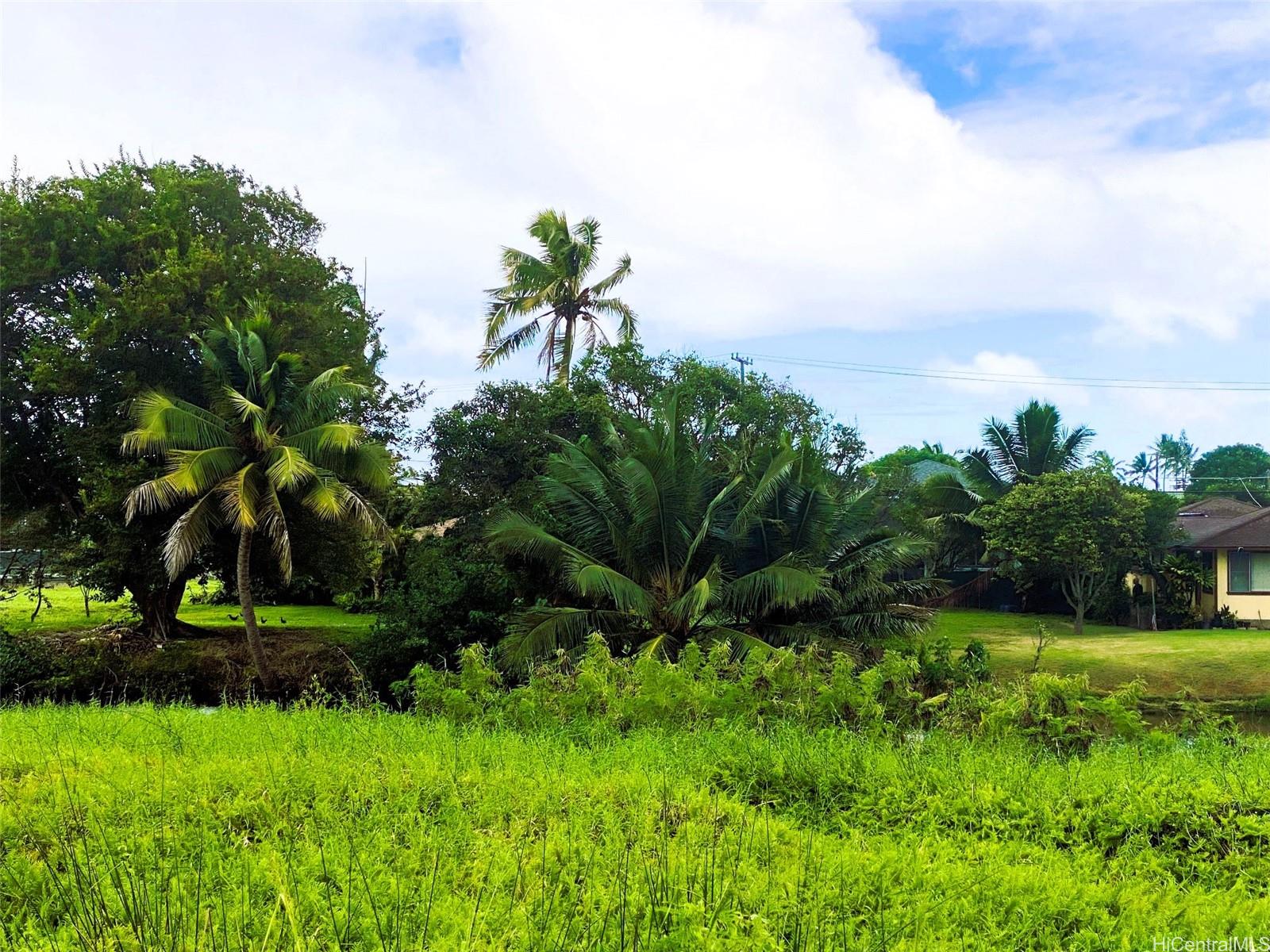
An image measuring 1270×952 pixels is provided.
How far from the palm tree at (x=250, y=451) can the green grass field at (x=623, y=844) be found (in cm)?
1027

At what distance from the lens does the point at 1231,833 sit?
17.2 ft

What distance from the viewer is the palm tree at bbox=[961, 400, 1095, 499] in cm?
3036

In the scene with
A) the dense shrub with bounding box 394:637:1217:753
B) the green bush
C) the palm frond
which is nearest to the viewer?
the dense shrub with bounding box 394:637:1217:753

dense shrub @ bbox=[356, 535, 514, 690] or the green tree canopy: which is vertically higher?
the green tree canopy

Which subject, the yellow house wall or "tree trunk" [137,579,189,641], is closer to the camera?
"tree trunk" [137,579,189,641]

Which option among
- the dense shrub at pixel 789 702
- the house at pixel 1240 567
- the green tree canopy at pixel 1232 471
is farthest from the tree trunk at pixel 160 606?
the green tree canopy at pixel 1232 471

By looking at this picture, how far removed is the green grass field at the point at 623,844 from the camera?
3752 mm

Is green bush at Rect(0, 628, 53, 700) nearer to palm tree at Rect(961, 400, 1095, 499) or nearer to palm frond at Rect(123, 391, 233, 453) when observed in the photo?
palm frond at Rect(123, 391, 233, 453)

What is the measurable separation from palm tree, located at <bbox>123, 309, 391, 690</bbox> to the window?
22.0m

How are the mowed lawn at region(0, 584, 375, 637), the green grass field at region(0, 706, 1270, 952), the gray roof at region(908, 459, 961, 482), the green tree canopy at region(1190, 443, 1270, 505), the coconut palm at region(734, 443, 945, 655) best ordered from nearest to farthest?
the green grass field at region(0, 706, 1270, 952) < the coconut palm at region(734, 443, 945, 655) < the mowed lawn at region(0, 584, 375, 637) < the gray roof at region(908, 459, 961, 482) < the green tree canopy at region(1190, 443, 1270, 505)

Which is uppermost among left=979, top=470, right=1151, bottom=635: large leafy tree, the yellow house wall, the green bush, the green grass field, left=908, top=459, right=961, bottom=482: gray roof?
left=908, top=459, right=961, bottom=482: gray roof

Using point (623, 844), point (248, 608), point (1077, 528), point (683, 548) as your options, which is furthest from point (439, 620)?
point (1077, 528)

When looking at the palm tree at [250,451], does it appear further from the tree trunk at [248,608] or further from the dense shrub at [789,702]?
the dense shrub at [789,702]

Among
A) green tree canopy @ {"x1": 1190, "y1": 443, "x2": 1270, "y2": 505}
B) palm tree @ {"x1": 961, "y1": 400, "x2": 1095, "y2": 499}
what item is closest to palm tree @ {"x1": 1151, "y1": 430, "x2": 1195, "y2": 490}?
green tree canopy @ {"x1": 1190, "y1": 443, "x2": 1270, "y2": 505}
